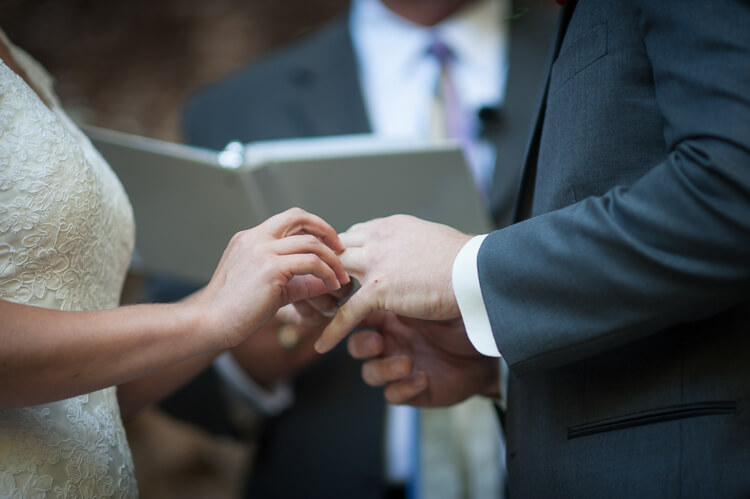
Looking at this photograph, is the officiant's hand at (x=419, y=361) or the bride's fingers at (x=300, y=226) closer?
the bride's fingers at (x=300, y=226)

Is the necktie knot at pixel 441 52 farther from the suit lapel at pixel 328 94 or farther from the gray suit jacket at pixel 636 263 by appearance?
the gray suit jacket at pixel 636 263

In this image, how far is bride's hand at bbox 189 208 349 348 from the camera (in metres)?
0.78

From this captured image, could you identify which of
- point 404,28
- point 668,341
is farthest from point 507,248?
point 404,28

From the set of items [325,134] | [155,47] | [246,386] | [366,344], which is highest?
[155,47]

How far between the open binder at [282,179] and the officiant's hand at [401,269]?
0.35 m

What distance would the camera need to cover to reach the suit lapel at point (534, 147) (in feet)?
2.84

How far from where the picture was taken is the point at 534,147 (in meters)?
0.89

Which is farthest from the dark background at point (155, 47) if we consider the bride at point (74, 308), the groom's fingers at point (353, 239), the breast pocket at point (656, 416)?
the breast pocket at point (656, 416)

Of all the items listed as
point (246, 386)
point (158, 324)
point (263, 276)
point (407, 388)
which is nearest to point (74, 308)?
point (158, 324)

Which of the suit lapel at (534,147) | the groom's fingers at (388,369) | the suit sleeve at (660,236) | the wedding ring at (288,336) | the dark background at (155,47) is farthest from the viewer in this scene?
the dark background at (155,47)

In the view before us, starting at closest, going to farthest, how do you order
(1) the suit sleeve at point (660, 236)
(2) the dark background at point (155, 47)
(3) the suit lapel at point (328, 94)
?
(1) the suit sleeve at point (660, 236) < (3) the suit lapel at point (328, 94) < (2) the dark background at point (155, 47)

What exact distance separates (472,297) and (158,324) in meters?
0.39

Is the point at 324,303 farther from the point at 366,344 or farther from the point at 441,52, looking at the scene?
the point at 441,52

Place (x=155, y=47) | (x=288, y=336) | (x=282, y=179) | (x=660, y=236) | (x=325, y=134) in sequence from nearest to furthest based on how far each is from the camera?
(x=660, y=236) < (x=282, y=179) < (x=288, y=336) < (x=325, y=134) < (x=155, y=47)
